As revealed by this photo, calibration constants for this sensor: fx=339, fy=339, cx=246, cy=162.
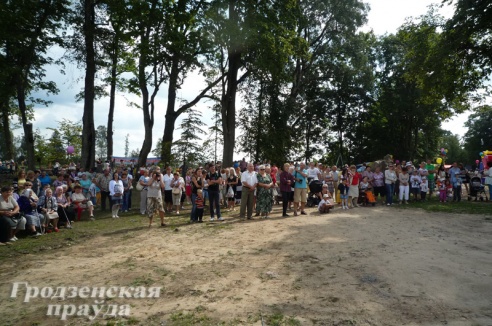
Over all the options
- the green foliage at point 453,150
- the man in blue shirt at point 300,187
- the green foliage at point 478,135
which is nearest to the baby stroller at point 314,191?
the man in blue shirt at point 300,187

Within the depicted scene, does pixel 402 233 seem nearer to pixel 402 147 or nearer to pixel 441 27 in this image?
pixel 441 27

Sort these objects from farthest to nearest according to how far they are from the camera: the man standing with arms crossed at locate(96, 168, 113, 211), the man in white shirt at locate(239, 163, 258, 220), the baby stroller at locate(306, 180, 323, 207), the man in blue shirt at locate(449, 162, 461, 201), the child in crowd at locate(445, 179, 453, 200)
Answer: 1. the child in crowd at locate(445, 179, 453, 200)
2. the man in blue shirt at locate(449, 162, 461, 201)
3. the baby stroller at locate(306, 180, 323, 207)
4. the man standing with arms crossed at locate(96, 168, 113, 211)
5. the man in white shirt at locate(239, 163, 258, 220)

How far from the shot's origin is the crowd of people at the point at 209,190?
10.1 meters

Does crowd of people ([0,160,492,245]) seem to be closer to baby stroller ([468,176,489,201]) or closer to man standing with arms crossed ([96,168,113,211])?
man standing with arms crossed ([96,168,113,211])

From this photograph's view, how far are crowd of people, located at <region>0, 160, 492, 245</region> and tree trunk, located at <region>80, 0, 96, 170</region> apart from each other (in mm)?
3956

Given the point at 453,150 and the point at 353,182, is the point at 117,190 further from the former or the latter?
the point at 453,150

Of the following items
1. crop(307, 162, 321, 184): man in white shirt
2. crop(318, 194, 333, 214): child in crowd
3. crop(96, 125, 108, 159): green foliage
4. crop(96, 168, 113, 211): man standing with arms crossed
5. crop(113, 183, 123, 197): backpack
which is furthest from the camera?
crop(96, 125, 108, 159): green foliage

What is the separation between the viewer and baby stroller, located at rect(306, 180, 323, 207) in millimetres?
14797

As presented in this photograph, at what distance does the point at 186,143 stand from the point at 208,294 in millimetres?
21219

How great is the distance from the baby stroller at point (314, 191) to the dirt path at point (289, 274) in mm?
5048

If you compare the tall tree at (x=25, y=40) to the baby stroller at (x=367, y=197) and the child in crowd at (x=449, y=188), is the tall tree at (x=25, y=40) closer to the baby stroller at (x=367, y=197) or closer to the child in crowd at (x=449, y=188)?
the baby stroller at (x=367, y=197)

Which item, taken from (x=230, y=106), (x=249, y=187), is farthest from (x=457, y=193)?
(x=230, y=106)

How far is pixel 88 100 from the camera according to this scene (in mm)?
19438

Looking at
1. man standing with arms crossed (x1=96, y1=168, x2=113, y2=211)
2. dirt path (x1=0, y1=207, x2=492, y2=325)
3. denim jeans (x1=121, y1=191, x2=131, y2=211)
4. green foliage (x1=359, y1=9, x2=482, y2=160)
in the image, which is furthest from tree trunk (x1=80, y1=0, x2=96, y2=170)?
green foliage (x1=359, y1=9, x2=482, y2=160)
